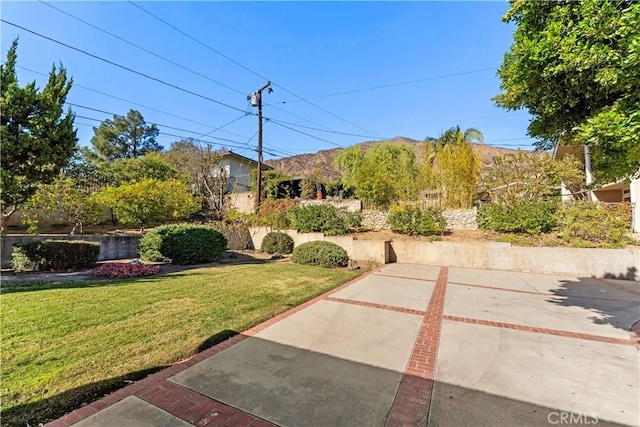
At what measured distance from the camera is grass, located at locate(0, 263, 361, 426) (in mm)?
2299

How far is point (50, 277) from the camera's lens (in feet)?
21.6

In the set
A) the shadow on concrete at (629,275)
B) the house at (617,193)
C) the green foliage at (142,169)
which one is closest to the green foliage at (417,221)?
the house at (617,193)

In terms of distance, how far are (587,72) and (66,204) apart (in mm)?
13720

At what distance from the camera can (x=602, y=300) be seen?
18.6 ft

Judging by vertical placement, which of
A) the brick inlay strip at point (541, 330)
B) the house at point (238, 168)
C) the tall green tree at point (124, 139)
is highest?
the tall green tree at point (124, 139)

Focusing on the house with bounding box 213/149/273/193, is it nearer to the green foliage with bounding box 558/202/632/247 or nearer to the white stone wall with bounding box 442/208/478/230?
the white stone wall with bounding box 442/208/478/230

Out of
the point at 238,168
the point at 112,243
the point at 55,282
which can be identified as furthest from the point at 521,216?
the point at 238,168

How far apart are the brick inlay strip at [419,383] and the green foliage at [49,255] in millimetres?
9324

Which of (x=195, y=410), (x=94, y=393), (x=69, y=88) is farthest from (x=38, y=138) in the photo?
(x=195, y=410)

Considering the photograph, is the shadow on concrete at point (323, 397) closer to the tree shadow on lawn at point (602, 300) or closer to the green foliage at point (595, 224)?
the tree shadow on lawn at point (602, 300)

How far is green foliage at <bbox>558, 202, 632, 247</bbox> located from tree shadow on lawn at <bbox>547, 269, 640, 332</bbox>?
1685mm

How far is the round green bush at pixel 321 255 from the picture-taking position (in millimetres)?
9352

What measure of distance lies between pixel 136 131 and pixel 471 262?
34.2 meters

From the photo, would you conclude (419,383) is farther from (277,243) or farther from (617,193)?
(617,193)
